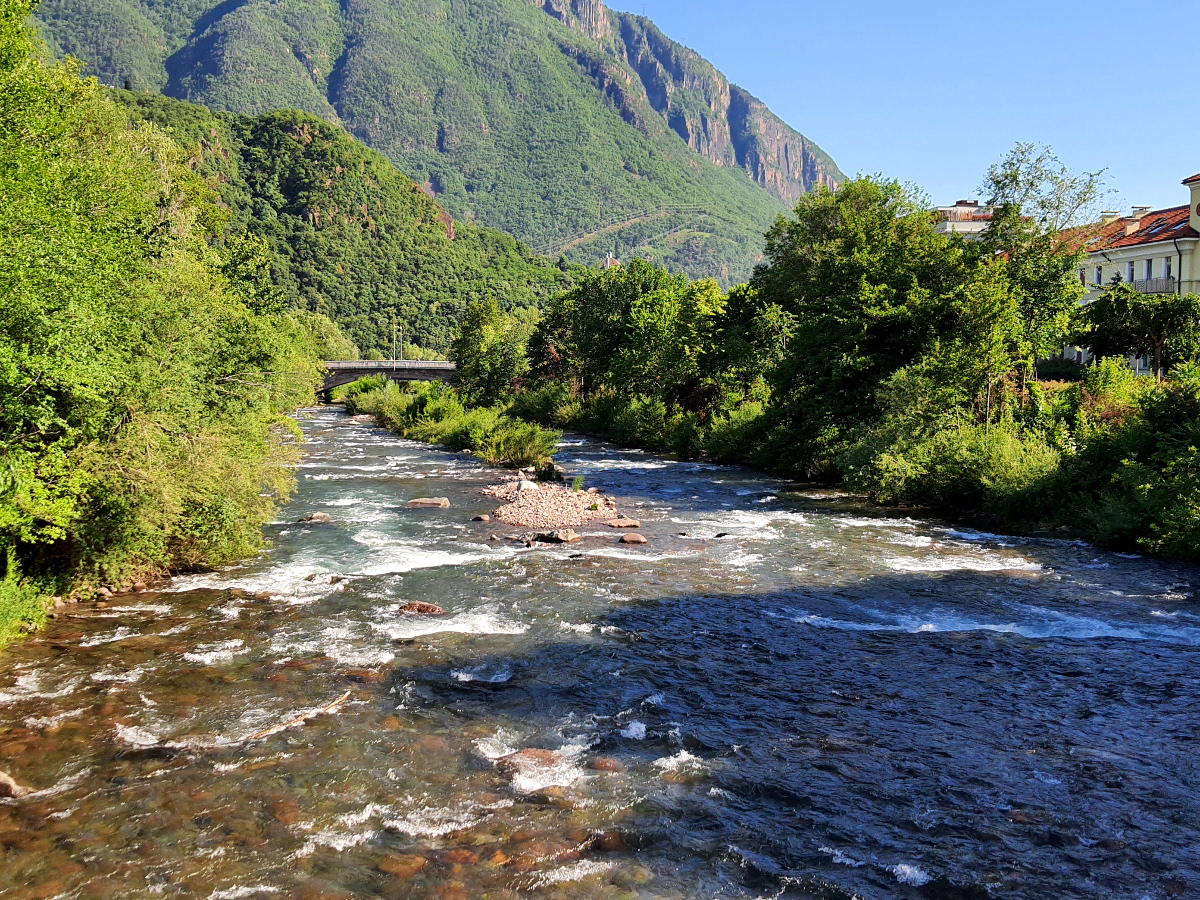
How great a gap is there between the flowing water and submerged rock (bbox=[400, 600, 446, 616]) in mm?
218

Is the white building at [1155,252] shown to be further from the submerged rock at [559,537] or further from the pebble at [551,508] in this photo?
the submerged rock at [559,537]

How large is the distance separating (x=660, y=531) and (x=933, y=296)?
14.3 meters

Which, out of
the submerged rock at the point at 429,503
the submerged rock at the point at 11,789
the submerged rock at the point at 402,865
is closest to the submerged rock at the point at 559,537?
the submerged rock at the point at 429,503

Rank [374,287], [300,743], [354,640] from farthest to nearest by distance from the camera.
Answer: [374,287] → [354,640] → [300,743]

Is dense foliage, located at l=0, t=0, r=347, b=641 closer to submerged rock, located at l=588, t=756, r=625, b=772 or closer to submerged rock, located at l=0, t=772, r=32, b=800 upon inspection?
submerged rock, located at l=0, t=772, r=32, b=800

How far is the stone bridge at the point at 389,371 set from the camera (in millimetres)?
86812

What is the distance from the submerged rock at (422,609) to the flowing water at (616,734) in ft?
0.71

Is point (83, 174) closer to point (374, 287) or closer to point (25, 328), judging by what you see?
point (25, 328)

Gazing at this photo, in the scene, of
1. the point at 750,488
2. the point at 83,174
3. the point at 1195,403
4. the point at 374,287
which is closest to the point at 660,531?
the point at 750,488

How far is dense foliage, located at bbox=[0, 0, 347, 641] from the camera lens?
11.6m

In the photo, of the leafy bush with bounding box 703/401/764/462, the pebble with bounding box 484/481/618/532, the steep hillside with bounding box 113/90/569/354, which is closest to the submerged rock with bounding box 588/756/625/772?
the pebble with bounding box 484/481/618/532

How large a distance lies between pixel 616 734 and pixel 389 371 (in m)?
82.4

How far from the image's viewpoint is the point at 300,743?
9.65m

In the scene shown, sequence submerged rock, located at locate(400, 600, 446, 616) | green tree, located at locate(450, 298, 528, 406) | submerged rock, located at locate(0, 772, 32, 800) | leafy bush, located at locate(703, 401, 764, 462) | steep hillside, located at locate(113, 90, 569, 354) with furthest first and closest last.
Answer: steep hillside, located at locate(113, 90, 569, 354), green tree, located at locate(450, 298, 528, 406), leafy bush, located at locate(703, 401, 764, 462), submerged rock, located at locate(400, 600, 446, 616), submerged rock, located at locate(0, 772, 32, 800)
